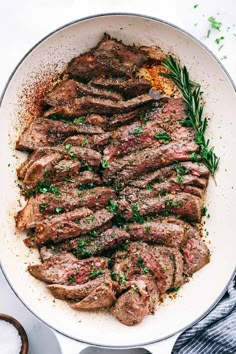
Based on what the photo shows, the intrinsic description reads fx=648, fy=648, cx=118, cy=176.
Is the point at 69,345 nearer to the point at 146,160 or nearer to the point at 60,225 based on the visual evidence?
the point at 60,225

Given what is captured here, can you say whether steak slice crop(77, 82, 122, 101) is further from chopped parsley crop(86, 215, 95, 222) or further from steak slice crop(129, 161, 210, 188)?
chopped parsley crop(86, 215, 95, 222)

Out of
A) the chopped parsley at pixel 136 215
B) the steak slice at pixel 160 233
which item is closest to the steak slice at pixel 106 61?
the chopped parsley at pixel 136 215

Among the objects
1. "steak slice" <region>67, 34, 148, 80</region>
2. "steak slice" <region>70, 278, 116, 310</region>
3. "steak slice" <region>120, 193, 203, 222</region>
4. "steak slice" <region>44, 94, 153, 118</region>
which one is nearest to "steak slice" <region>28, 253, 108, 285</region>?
"steak slice" <region>70, 278, 116, 310</region>

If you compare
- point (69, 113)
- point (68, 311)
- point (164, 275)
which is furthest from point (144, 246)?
point (69, 113)

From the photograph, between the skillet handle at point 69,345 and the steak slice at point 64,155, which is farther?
the steak slice at point 64,155

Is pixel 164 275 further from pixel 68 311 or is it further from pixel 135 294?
pixel 68 311

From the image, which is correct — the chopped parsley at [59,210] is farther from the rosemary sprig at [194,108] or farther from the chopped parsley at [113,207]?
the rosemary sprig at [194,108]
